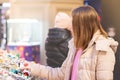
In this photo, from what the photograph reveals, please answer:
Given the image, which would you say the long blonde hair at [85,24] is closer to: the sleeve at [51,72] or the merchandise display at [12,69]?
the sleeve at [51,72]

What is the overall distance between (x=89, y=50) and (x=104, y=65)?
0.57ft

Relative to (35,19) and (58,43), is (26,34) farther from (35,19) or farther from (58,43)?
(58,43)

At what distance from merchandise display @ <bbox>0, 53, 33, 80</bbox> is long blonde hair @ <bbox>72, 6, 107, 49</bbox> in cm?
48

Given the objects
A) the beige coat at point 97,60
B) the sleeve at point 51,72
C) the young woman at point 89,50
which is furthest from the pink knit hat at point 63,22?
the beige coat at point 97,60

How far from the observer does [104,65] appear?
213 centimetres

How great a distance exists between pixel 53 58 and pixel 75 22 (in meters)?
1.53

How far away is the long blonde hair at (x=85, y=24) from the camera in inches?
87.6

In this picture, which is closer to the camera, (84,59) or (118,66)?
(84,59)

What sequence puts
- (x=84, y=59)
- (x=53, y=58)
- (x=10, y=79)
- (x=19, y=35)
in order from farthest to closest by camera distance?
(x=19, y=35), (x=53, y=58), (x=84, y=59), (x=10, y=79)

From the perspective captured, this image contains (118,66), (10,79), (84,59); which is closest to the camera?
(10,79)

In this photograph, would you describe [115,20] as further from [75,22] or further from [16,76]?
[16,76]

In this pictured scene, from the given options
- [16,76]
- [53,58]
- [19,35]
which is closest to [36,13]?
[19,35]

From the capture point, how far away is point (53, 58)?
3727mm

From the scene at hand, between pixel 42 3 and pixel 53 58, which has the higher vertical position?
pixel 42 3
